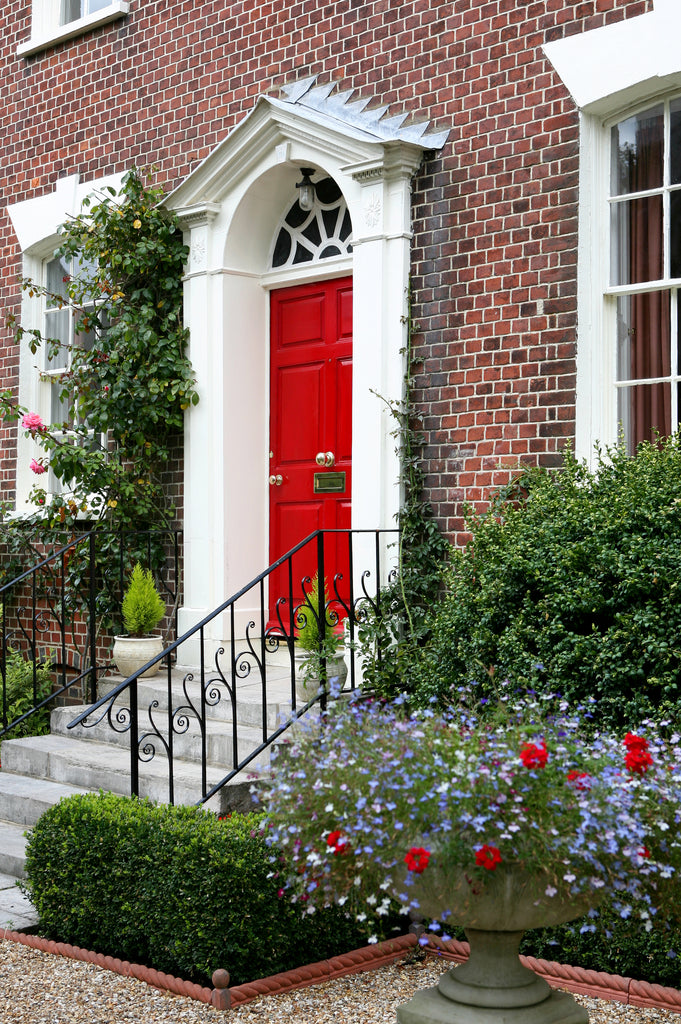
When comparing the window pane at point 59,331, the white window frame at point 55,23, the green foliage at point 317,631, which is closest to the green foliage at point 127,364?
the window pane at point 59,331

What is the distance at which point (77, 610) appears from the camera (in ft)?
28.6

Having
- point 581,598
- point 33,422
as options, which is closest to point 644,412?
point 581,598

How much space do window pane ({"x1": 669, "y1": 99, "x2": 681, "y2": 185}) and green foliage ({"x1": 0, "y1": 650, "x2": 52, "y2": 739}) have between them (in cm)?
514

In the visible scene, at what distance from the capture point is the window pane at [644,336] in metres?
5.92

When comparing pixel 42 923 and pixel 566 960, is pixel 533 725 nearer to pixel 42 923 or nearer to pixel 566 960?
pixel 566 960

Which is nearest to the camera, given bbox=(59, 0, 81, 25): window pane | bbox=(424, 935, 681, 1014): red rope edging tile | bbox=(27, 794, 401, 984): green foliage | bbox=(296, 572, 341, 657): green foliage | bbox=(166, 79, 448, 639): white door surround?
bbox=(424, 935, 681, 1014): red rope edging tile

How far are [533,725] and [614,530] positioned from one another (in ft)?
4.22

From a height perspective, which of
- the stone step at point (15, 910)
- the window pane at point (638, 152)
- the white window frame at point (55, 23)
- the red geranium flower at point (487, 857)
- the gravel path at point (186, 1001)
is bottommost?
the gravel path at point (186, 1001)

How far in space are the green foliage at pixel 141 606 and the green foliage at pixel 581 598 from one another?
262 centimetres

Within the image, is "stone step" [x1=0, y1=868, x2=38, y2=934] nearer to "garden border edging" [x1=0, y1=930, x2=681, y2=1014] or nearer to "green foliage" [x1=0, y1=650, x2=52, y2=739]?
"garden border edging" [x1=0, y1=930, x2=681, y2=1014]

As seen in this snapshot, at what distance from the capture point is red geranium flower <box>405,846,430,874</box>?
10.3 ft

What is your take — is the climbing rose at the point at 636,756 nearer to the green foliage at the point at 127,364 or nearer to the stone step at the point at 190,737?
the stone step at the point at 190,737

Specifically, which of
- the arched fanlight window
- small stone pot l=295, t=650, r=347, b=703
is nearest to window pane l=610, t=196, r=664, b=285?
the arched fanlight window

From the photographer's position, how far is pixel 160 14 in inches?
335
